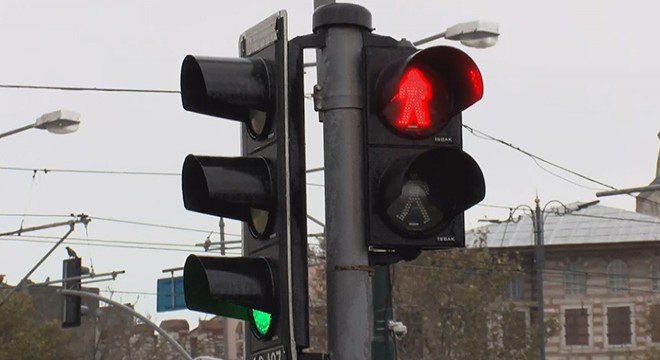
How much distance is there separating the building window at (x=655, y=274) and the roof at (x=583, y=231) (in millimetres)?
1265

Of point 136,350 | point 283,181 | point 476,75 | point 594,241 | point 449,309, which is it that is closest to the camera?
point 283,181

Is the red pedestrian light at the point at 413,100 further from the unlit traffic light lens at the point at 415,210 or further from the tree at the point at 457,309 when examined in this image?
the tree at the point at 457,309

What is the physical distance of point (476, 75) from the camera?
6.04 meters

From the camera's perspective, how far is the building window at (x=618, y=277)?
78875 millimetres

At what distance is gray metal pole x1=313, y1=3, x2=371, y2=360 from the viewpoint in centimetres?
581

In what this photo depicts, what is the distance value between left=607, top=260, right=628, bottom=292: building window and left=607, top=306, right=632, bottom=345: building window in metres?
1.11

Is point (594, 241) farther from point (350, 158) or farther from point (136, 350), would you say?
point (350, 158)

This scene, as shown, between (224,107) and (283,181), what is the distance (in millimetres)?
431

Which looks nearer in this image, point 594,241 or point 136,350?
point 136,350

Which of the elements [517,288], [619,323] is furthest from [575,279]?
[517,288]

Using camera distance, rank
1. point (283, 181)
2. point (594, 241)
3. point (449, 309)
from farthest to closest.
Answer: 1. point (594, 241)
2. point (449, 309)
3. point (283, 181)

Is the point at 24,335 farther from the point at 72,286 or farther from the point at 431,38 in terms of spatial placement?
the point at 431,38

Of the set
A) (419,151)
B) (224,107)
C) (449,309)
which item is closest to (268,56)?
(224,107)

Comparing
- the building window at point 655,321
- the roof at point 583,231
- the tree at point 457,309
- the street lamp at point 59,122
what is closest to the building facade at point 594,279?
the roof at point 583,231
